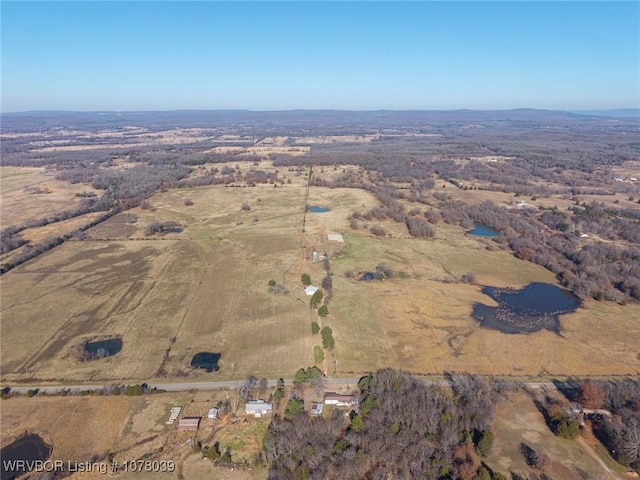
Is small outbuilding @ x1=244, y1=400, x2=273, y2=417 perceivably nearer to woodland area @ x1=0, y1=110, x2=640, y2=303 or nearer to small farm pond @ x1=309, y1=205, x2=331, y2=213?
woodland area @ x1=0, y1=110, x2=640, y2=303

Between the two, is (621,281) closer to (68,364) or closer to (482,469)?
(482,469)

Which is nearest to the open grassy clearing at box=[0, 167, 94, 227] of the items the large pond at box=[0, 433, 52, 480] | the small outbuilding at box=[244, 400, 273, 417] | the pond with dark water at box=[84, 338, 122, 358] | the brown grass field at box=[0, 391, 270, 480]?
the pond with dark water at box=[84, 338, 122, 358]

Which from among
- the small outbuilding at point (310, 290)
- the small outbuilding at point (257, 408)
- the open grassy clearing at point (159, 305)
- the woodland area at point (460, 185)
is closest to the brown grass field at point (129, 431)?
the small outbuilding at point (257, 408)

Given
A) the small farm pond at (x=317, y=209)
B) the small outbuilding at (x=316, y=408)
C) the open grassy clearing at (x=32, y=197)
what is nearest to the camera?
the small outbuilding at (x=316, y=408)

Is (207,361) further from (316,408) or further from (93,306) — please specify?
(93,306)

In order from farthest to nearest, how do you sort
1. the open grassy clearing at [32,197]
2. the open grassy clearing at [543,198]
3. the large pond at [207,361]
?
the open grassy clearing at [543,198]
the open grassy clearing at [32,197]
the large pond at [207,361]

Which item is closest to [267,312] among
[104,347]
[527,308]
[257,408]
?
[257,408]

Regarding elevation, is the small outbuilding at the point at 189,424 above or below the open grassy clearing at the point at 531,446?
above

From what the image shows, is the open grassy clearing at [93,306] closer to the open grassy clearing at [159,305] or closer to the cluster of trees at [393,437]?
the open grassy clearing at [159,305]
